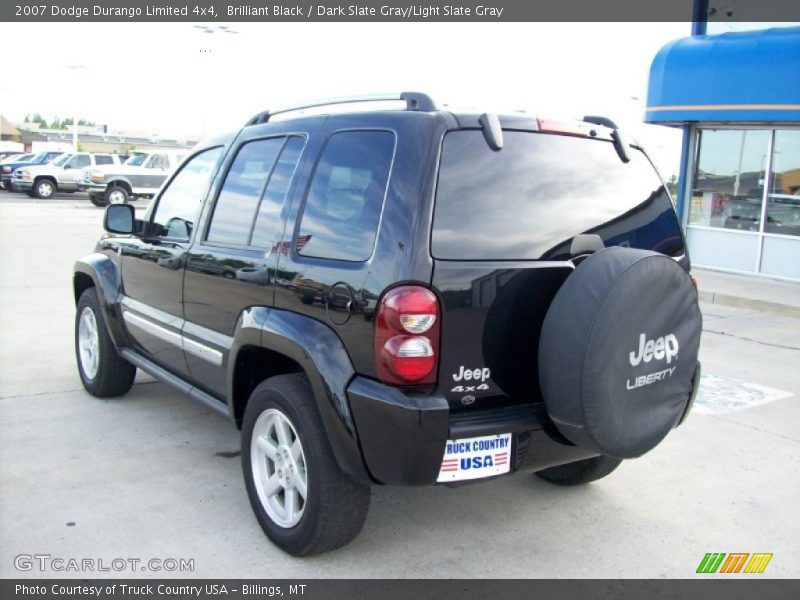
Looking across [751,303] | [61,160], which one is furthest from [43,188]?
[751,303]

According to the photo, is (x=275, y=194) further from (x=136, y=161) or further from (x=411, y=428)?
(x=136, y=161)

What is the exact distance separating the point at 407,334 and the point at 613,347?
2.62 ft

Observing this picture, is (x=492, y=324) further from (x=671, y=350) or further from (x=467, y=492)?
(x=467, y=492)

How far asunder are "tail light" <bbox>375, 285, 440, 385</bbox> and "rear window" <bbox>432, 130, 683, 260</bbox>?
0.69 feet

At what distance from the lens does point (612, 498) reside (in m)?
4.21

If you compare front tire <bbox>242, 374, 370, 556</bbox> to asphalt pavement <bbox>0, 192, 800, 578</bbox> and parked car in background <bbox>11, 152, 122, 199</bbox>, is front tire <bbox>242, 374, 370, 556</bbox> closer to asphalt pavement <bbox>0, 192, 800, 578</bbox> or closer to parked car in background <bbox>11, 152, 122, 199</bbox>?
asphalt pavement <bbox>0, 192, 800, 578</bbox>

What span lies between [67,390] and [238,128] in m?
2.67

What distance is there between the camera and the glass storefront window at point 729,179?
1284cm

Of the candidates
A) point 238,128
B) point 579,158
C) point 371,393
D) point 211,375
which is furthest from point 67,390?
point 579,158

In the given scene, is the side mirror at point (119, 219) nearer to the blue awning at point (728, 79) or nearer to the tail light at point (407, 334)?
the tail light at point (407, 334)

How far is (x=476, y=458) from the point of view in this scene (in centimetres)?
304

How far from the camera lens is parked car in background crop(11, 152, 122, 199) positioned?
96.3 ft

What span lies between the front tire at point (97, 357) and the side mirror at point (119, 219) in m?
0.68

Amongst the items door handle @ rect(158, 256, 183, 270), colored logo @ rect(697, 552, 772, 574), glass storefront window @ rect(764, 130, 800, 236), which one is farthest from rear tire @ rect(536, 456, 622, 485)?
glass storefront window @ rect(764, 130, 800, 236)
